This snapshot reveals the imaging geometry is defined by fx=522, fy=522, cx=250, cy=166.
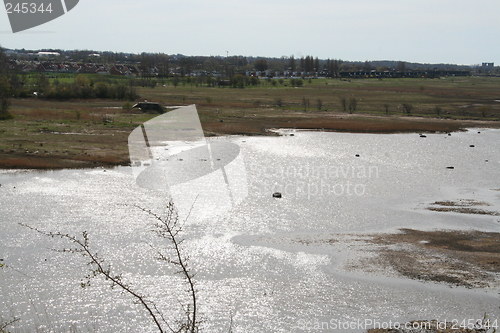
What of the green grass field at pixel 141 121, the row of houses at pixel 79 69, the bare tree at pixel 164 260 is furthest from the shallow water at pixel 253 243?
the row of houses at pixel 79 69

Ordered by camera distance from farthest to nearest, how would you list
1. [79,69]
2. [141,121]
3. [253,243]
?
[79,69] → [141,121] → [253,243]

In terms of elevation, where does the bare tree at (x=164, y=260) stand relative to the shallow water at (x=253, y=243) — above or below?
above

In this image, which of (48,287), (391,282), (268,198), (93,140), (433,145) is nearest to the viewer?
(48,287)

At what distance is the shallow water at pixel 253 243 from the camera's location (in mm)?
14477

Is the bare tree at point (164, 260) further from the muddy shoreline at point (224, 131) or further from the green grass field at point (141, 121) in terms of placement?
the green grass field at point (141, 121)

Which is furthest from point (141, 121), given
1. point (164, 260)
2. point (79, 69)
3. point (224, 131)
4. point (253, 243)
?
point (79, 69)

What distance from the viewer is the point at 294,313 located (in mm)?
14523

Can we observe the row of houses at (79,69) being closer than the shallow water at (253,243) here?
No

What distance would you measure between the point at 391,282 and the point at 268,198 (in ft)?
35.2

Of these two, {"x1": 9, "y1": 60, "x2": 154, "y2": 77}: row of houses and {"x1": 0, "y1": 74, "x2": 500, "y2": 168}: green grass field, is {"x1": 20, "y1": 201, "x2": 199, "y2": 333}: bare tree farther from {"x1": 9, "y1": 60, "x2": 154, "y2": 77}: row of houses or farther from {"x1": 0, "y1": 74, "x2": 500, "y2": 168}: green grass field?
{"x1": 9, "y1": 60, "x2": 154, "y2": 77}: row of houses

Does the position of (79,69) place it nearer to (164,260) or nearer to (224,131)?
(224,131)

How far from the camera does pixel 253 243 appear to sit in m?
20.2

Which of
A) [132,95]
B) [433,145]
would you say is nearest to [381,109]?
[433,145]

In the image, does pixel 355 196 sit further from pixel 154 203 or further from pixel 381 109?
pixel 381 109
